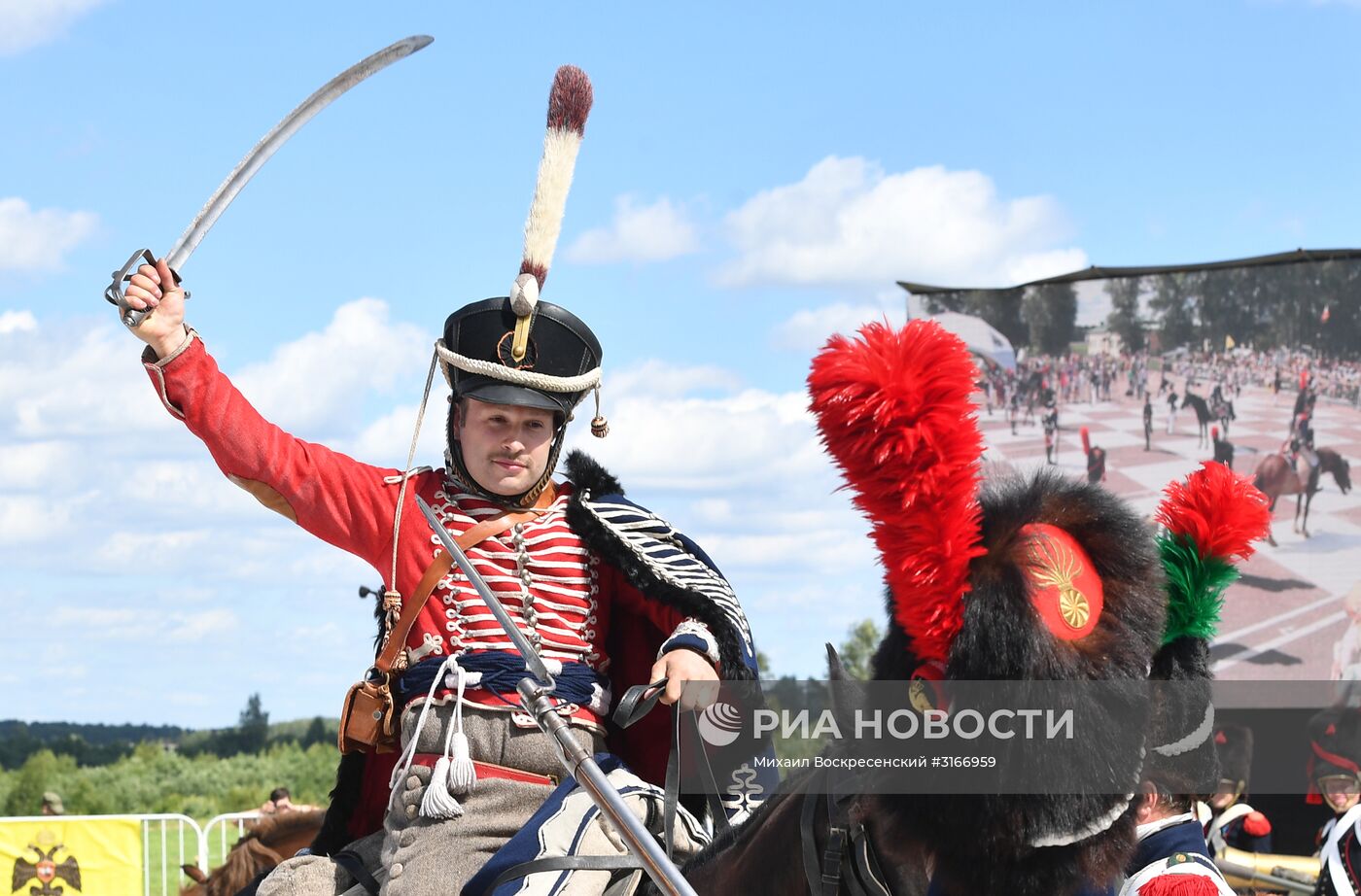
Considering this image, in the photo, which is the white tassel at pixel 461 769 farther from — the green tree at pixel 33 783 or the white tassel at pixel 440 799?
the green tree at pixel 33 783

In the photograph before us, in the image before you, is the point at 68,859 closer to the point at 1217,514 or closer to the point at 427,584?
the point at 427,584

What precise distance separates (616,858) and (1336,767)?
32.3 ft

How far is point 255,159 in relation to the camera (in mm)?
3660

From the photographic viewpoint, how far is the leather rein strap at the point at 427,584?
3857 mm

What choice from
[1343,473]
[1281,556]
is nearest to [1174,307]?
[1343,473]

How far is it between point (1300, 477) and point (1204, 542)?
10472 millimetres

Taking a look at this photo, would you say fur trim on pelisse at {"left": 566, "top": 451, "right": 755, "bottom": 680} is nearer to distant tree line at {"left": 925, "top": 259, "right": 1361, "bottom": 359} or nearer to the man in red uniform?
the man in red uniform

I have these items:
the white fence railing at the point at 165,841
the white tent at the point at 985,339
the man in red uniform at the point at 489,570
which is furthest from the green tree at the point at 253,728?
the man in red uniform at the point at 489,570

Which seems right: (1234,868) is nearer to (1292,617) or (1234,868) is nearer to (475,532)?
(1292,617)

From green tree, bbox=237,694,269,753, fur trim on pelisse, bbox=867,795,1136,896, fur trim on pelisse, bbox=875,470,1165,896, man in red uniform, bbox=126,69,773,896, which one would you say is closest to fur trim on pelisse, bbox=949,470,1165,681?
fur trim on pelisse, bbox=875,470,1165,896

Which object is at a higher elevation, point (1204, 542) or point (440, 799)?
point (1204, 542)

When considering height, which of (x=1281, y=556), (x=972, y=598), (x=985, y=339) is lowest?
(x=1281, y=556)

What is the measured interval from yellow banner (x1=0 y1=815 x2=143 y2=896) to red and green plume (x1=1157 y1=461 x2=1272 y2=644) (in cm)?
1203

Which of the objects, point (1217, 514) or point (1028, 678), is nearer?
point (1028, 678)
